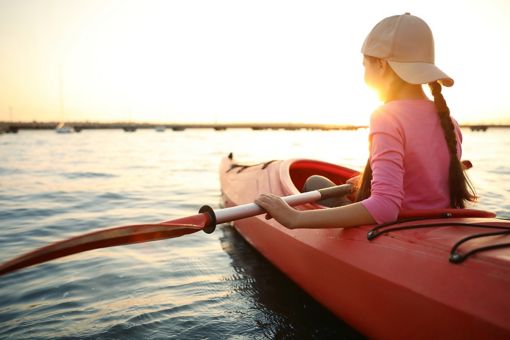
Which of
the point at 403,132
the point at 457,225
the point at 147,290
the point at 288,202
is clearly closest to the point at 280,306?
the point at 288,202

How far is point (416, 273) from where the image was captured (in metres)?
1.82

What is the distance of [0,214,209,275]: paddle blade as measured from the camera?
1.97 metres

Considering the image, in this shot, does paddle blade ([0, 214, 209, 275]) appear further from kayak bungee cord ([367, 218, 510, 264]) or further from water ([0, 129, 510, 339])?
kayak bungee cord ([367, 218, 510, 264])

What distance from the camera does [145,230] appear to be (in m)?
2.22

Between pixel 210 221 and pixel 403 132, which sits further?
pixel 210 221

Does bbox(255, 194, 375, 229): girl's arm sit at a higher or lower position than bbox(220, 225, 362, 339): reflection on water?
higher

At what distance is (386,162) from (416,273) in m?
0.54

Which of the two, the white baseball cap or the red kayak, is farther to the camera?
the white baseball cap

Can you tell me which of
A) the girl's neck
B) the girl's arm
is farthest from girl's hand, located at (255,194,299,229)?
the girl's neck

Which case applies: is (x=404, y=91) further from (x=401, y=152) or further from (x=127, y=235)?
(x=127, y=235)

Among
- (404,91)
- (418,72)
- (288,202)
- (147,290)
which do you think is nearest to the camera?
(418,72)

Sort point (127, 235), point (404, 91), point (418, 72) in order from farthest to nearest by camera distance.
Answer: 1. point (127, 235)
2. point (404, 91)
3. point (418, 72)

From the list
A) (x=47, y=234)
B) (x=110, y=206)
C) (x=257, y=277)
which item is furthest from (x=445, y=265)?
(x=110, y=206)

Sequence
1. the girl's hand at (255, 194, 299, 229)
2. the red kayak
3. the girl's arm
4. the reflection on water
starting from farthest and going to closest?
1. the reflection on water
2. the girl's hand at (255, 194, 299, 229)
3. the girl's arm
4. the red kayak
